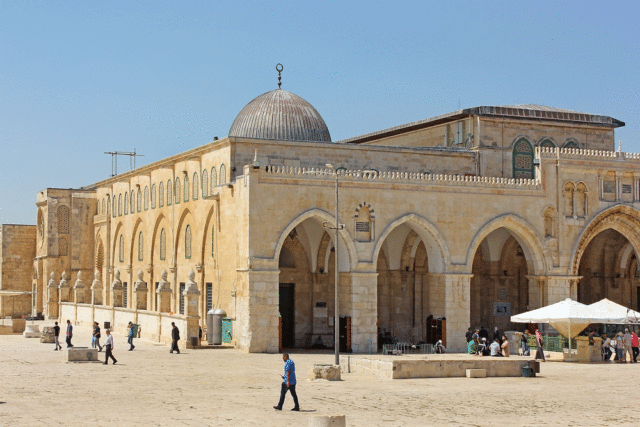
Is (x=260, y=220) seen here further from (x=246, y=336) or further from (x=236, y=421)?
(x=236, y=421)

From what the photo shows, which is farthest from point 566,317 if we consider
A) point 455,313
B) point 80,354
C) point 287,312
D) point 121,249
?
point 121,249

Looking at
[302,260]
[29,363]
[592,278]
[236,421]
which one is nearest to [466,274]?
[302,260]

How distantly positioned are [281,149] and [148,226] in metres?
12.7

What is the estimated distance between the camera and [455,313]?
117 ft

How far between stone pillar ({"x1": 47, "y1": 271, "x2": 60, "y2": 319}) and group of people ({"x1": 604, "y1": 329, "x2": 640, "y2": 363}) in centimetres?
3215

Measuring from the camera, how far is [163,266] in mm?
45594

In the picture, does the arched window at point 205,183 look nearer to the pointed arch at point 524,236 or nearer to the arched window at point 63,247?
the pointed arch at point 524,236

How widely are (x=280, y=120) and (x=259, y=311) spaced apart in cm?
1050

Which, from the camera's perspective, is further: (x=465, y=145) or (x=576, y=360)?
(x=465, y=145)

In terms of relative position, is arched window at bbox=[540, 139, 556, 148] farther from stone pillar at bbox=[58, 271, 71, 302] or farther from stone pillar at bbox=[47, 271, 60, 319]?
stone pillar at bbox=[47, 271, 60, 319]

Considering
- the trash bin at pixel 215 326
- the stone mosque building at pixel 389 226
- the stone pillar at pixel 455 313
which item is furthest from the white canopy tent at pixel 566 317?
the trash bin at pixel 215 326

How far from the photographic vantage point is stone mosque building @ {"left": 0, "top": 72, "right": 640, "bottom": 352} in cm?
3375

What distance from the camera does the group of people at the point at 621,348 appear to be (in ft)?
106

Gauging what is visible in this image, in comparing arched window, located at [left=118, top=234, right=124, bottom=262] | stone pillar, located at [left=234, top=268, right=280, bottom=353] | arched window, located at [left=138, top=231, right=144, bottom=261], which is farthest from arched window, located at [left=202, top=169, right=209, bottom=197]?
arched window, located at [left=118, top=234, right=124, bottom=262]
